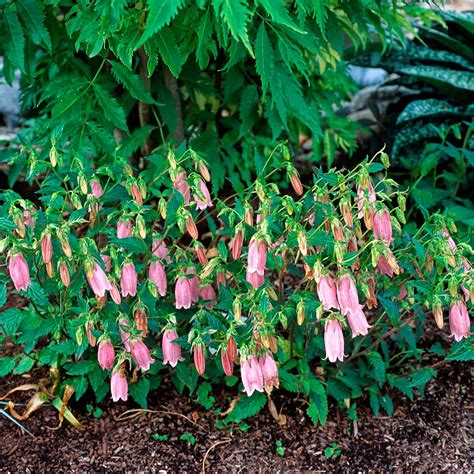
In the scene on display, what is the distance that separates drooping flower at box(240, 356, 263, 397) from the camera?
2.11 m

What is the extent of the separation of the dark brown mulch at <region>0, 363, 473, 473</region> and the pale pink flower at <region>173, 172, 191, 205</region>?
86cm

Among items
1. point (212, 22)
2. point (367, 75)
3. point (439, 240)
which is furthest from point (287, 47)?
point (367, 75)

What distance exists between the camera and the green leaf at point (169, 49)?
2396 millimetres

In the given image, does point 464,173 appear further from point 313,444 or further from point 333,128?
point 313,444

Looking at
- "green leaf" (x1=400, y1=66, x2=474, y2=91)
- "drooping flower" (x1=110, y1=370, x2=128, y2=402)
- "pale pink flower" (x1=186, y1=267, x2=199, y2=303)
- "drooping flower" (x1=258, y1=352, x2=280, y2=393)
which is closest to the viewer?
"drooping flower" (x1=258, y1=352, x2=280, y2=393)

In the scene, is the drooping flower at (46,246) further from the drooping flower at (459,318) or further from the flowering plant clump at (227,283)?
the drooping flower at (459,318)

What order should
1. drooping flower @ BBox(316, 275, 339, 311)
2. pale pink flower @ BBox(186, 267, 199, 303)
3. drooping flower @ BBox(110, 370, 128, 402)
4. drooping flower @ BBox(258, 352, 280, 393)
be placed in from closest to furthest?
drooping flower @ BBox(316, 275, 339, 311) → drooping flower @ BBox(258, 352, 280, 393) → drooping flower @ BBox(110, 370, 128, 402) → pale pink flower @ BBox(186, 267, 199, 303)

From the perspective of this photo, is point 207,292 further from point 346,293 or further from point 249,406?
point 346,293

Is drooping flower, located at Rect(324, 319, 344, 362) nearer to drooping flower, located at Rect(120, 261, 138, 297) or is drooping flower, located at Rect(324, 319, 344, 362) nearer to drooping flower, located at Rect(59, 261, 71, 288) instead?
drooping flower, located at Rect(120, 261, 138, 297)

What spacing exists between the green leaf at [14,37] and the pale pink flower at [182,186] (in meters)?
0.85

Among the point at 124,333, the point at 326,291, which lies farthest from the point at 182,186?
the point at 326,291

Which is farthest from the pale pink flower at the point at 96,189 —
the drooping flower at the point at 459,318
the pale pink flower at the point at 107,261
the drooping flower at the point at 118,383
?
the drooping flower at the point at 459,318

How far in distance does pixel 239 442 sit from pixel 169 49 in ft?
4.53

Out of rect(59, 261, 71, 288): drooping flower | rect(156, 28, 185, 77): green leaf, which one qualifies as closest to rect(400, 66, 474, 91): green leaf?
rect(156, 28, 185, 77): green leaf
